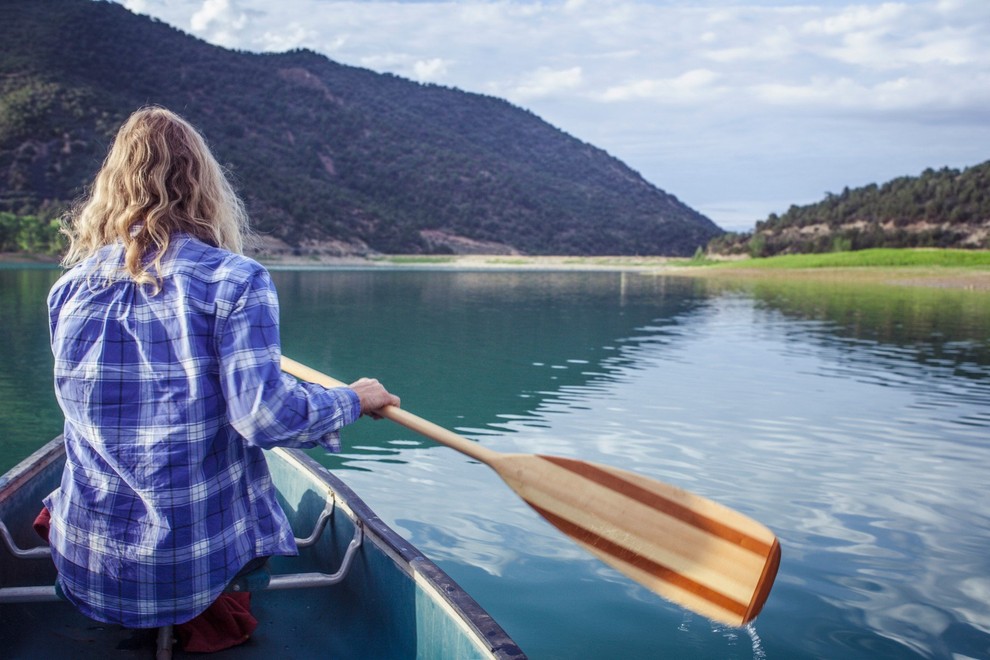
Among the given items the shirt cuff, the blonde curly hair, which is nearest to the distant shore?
the shirt cuff

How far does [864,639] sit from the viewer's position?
403cm

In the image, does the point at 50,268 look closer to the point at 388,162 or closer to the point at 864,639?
the point at 864,639

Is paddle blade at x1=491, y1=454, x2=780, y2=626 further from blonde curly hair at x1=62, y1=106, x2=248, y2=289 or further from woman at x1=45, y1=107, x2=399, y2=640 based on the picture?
blonde curly hair at x1=62, y1=106, x2=248, y2=289

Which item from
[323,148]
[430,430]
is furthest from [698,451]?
[323,148]

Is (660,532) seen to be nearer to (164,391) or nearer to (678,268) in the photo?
(164,391)

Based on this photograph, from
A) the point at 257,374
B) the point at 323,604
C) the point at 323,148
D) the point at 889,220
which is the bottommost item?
the point at 323,604

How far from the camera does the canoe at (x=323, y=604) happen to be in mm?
2479

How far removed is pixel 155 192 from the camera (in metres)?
2.13

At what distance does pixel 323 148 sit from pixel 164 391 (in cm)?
8096

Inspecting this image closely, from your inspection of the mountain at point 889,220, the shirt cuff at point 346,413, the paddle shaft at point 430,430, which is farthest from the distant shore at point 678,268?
the shirt cuff at point 346,413

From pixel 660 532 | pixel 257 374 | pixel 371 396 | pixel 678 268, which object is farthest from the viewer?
pixel 678 268

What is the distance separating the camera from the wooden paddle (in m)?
2.56

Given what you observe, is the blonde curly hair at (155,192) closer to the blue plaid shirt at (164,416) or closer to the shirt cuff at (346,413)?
→ the blue plaid shirt at (164,416)

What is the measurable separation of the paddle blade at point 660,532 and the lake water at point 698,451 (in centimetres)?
131
